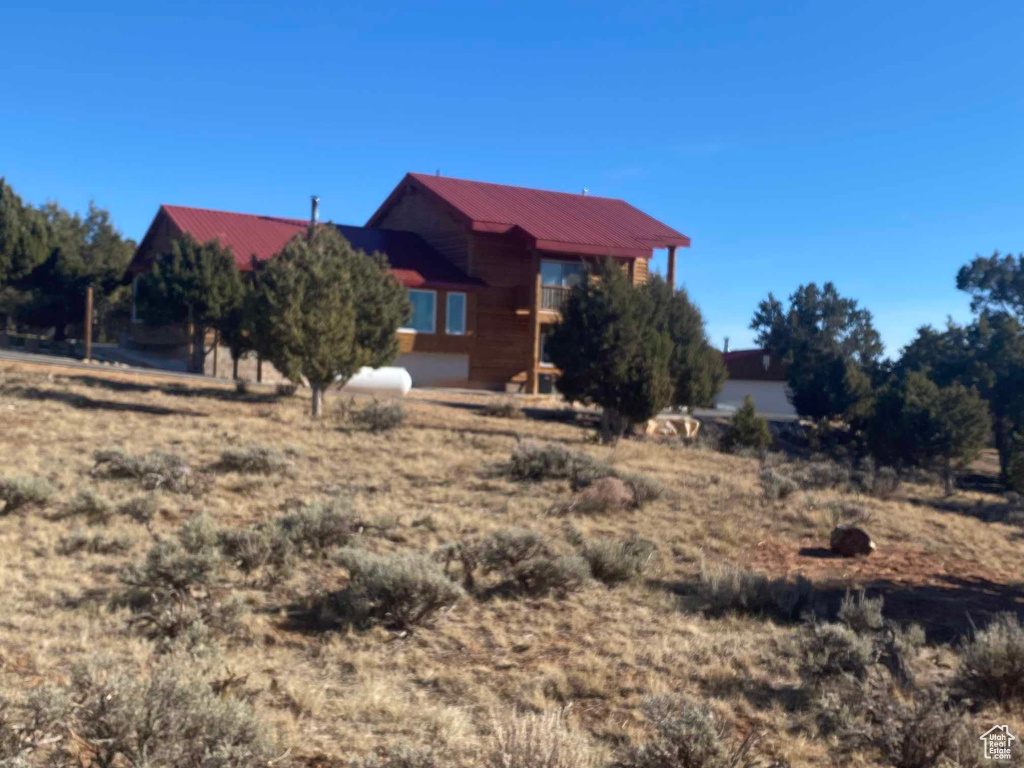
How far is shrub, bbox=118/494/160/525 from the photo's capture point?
9.11 metres

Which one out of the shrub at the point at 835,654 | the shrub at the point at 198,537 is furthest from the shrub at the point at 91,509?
the shrub at the point at 835,654

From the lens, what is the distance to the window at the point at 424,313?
96.0 ft

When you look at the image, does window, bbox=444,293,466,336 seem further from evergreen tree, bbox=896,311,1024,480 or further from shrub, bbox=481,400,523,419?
evergreen tree, bbox=896,311,1024,480

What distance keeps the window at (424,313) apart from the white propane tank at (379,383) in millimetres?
6088

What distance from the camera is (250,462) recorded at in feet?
38.0

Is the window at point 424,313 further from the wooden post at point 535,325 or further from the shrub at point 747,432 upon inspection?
the shrub at point 747,432

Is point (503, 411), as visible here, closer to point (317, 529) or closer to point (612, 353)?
point (612, 353)

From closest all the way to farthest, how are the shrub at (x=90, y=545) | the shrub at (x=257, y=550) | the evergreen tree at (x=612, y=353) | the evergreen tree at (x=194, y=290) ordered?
the shrub at (x=257, y=550) → the shrub at (x=90, y=545) → the evergreen tree at (x=612, y=353) → the evergreen tree at (x=194, y=290)

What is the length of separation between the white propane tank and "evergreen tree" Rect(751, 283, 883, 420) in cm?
1694

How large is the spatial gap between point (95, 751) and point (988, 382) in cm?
3975

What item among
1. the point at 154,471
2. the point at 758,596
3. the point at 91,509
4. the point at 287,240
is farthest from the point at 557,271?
the point at 758,596

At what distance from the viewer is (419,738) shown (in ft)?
15.5

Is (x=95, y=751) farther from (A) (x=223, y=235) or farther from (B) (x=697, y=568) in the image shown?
(A) (x=223, y=235)

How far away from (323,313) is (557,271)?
1470 cm
